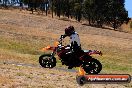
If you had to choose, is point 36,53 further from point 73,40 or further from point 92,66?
point 73,40

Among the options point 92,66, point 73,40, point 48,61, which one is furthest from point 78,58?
point 48,61

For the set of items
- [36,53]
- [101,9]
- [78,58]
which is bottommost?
[36,53]

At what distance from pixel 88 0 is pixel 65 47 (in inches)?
4543

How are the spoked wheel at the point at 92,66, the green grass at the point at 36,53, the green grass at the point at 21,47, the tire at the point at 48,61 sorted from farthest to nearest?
1. the green grass at the point at 21,47
2. the green grass at the point at 36,53
3. the tire at the point at 48,61
4. the spoked wheel at the point at 92,66

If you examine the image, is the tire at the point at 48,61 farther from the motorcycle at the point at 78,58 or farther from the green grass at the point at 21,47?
the green grass at the point at 21,47

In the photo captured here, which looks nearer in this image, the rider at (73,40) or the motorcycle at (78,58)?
the rider at (73,40)

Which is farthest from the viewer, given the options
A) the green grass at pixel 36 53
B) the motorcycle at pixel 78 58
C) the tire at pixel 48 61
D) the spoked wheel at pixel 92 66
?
the green grass at pixel 36 53

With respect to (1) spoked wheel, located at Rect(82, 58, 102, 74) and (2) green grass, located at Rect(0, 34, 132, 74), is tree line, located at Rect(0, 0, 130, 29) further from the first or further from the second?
(1) spoked wheel, located at Rect(82, 58, 102, 74)

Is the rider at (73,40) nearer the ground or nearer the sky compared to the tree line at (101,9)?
nearer the sky

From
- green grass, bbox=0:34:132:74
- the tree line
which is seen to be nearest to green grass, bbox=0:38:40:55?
green grass, bbox=0:34:132:74

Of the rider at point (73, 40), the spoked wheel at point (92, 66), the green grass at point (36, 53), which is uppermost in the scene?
the rider at point (73, 40)

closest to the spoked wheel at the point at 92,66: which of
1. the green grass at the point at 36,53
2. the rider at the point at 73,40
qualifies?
the rider at the point at 73,40

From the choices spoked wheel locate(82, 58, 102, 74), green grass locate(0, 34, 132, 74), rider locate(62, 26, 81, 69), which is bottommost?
green grass locate(0, 34, 132, 74)

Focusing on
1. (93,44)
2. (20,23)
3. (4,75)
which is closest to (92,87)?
(4,75)
